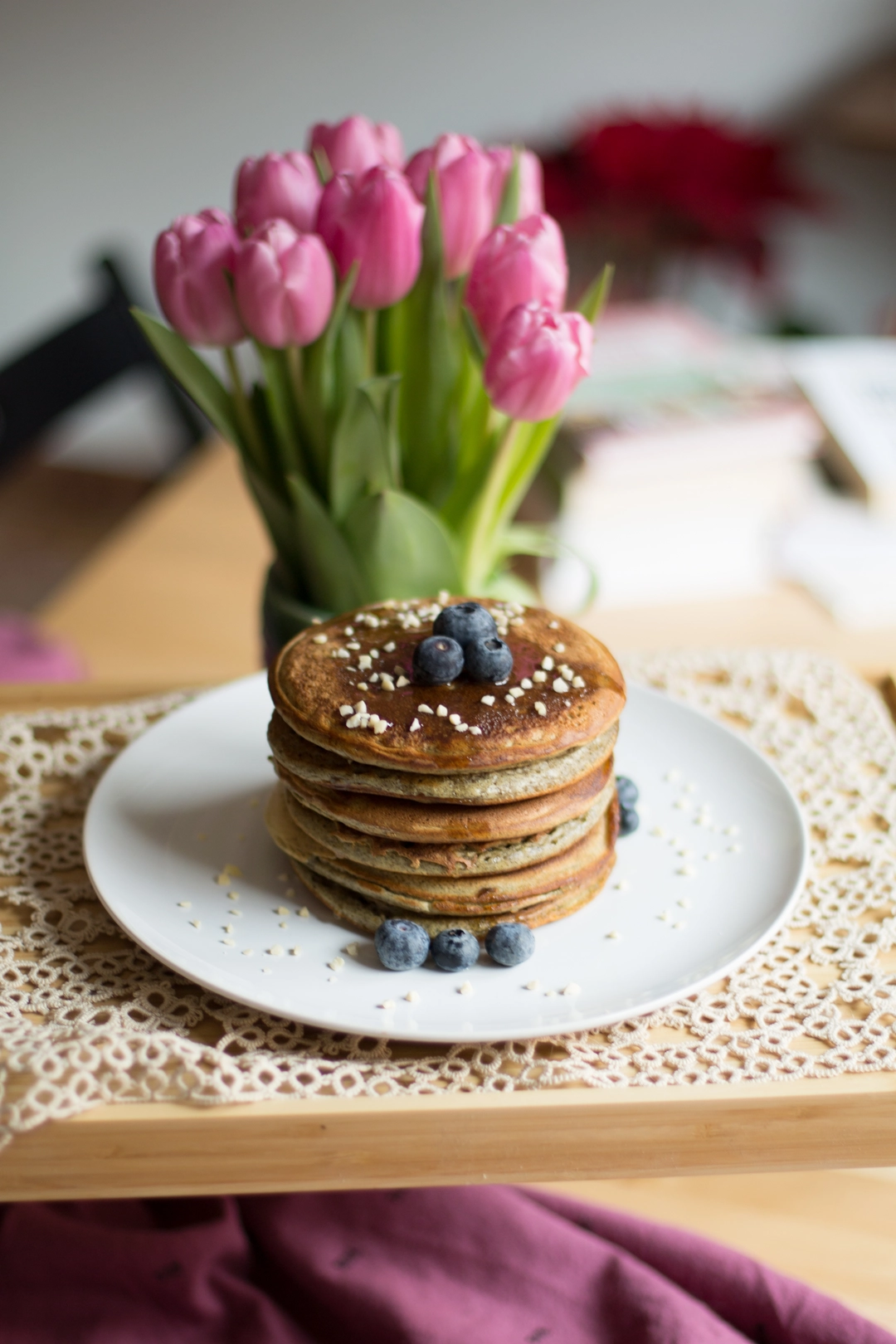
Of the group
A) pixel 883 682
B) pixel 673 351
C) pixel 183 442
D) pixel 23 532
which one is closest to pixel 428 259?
pixel 883 682

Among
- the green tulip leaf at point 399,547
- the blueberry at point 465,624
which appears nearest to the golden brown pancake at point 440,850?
the blueberry at point 465,624

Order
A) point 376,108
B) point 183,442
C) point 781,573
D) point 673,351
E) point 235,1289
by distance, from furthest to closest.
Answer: point 376,108 → point 183,442 → point 673,351 → point 781,573 → point 235,1289

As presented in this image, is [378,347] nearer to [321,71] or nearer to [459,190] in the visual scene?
[459,190]

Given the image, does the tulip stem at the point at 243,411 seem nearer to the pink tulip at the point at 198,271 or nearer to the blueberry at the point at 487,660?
the pink tulip at the point at 198,271

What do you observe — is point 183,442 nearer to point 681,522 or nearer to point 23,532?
point 681,522

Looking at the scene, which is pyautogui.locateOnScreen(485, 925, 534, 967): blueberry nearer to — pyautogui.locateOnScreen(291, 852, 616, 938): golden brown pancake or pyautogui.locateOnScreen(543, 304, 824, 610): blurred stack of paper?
pyautogui.locateOnScreen(291, 852, 616, 938): golden brown pancake
